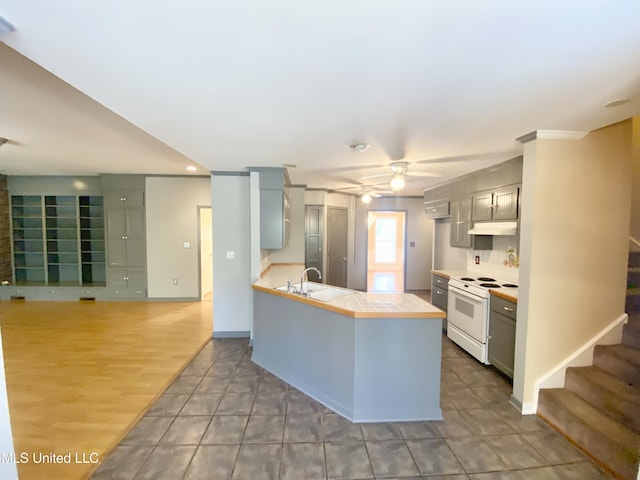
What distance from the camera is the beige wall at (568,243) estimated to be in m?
2.38

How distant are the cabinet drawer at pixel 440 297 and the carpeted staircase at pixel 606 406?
5.80 ft

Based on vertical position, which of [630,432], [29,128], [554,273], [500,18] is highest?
[29,128]

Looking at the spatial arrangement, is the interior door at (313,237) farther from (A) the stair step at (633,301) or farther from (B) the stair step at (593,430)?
(A) the stair step at (633,301)

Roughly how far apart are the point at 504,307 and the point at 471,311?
0.56m

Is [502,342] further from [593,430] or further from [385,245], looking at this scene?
[385,245]

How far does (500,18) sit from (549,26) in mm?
224

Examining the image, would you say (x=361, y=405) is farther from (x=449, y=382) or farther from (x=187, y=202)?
(x=187, y=202)

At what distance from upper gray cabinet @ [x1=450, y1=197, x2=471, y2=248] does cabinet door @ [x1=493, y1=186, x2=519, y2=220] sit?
609 mm

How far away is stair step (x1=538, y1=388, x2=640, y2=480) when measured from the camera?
182 centimetres

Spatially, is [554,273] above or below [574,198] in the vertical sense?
below

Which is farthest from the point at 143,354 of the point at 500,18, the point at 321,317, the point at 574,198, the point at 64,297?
the point at 574,198

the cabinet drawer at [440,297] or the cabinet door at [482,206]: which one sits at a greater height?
the cabinet door at [482,206]

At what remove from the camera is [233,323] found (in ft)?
13.5

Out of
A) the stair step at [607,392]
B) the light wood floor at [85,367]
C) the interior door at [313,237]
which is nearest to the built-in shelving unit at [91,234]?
the light wood floor at [85,367]
